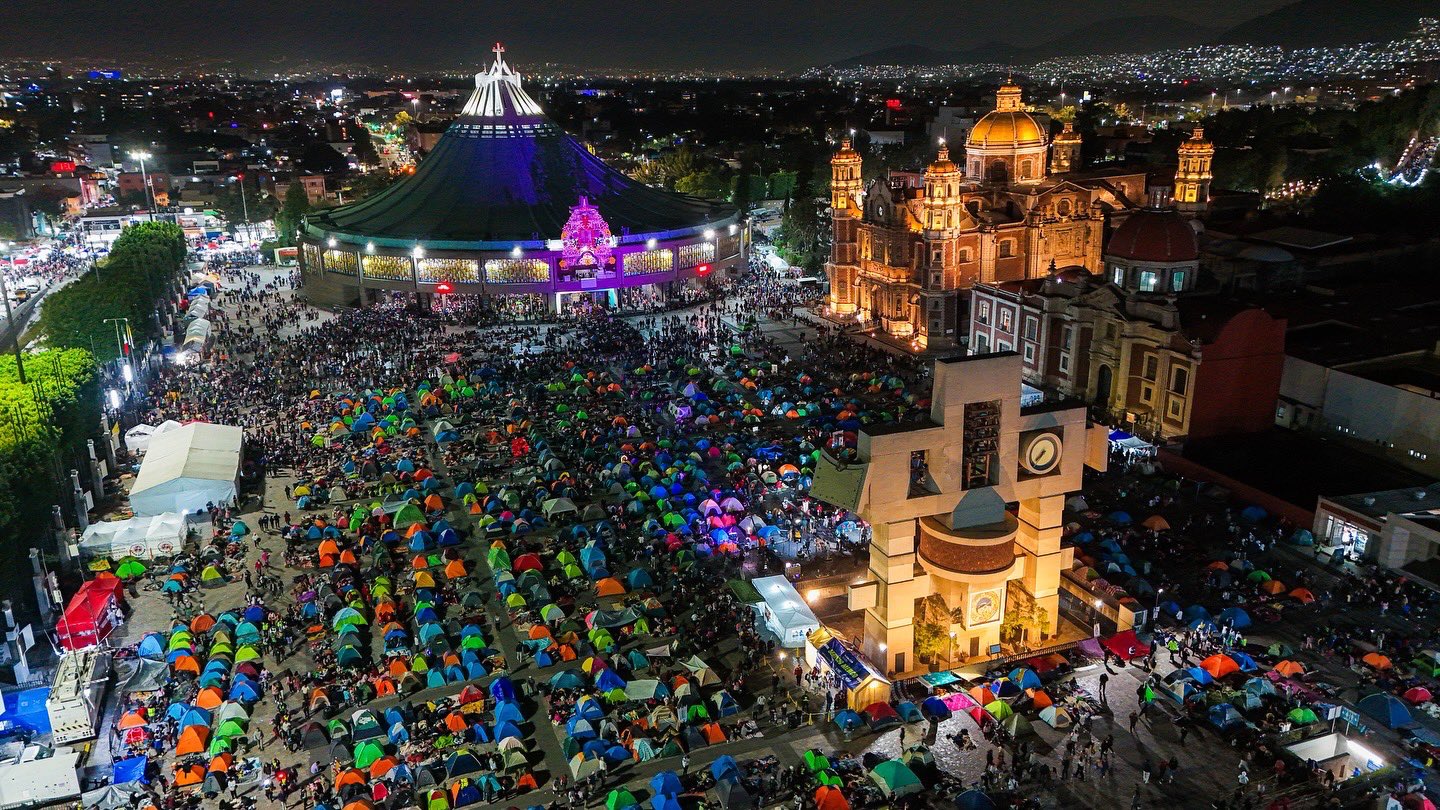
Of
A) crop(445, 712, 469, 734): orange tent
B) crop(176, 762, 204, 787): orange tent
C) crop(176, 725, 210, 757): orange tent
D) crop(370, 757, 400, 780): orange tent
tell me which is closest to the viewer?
crop(370, 757, 400, 780): orange tent

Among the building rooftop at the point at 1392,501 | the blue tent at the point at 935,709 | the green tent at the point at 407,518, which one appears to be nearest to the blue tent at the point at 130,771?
the green tent at the point at 407,518

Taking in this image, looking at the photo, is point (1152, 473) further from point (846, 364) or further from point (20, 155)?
point (20, 155)

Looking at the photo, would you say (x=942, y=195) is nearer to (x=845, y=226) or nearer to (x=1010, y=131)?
(x=845, y=226)

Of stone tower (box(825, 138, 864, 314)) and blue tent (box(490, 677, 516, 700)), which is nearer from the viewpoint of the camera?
blue tent (box(490, 677, 516, 700))

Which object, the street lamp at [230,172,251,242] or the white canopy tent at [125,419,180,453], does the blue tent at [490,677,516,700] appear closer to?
the white canopy tent at [125,419,180,453]

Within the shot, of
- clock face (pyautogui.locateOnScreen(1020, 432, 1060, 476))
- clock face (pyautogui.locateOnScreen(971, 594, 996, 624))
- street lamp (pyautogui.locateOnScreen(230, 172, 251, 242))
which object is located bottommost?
clock face (pyautogui.locateOnScreen(971, 594, 996, 624))

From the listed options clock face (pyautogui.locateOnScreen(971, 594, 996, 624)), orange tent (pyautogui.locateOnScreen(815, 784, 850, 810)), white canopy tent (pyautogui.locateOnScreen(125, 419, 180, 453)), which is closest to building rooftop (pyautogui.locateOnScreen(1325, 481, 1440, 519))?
clock face (pyautogui.locateOnScreen(971, 594, 996, 624))

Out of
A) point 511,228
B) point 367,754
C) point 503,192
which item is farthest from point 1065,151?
point 367,754
